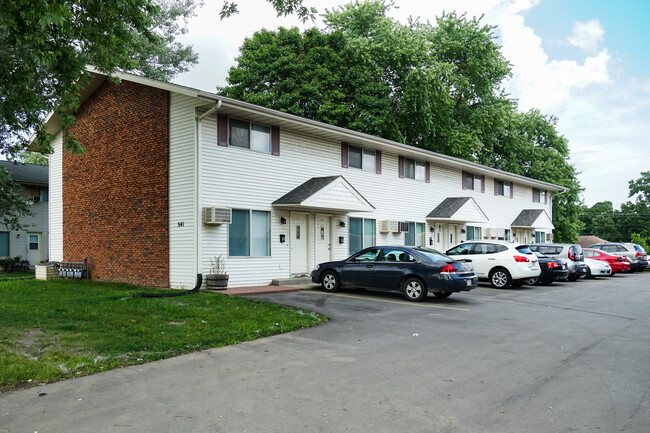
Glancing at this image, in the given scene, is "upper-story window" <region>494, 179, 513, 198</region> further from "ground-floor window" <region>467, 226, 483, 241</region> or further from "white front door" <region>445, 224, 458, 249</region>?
"white front door" <region>445, 224, 458, 249</region>

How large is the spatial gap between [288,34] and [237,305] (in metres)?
25.0

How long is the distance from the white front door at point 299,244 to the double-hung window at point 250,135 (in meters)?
2.56

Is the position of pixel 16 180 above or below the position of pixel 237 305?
above

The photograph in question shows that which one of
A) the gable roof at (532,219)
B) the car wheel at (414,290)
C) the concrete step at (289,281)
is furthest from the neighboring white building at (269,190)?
the gable roof at (532,219)

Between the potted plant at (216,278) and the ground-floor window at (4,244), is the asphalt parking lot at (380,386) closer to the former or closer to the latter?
the potted plant at (216,278)

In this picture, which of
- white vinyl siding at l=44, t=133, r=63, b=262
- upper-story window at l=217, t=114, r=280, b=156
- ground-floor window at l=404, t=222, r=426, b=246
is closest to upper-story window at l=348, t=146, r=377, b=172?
ground-floor window at l=404, t=222, r=426, b=246

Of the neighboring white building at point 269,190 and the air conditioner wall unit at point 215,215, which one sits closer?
the air conditioner wall unit at point 215,215

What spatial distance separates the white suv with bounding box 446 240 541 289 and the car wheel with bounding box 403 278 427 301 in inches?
213

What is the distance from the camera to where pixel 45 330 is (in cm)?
809

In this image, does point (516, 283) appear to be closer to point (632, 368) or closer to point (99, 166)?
point (632, 368)

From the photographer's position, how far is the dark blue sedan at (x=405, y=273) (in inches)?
474

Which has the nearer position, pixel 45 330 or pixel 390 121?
pixel 45 330

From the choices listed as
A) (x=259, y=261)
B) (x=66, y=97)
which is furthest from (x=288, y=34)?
(x=66, y=97)

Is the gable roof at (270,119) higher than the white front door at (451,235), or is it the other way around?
the gable roof at (270,119)
